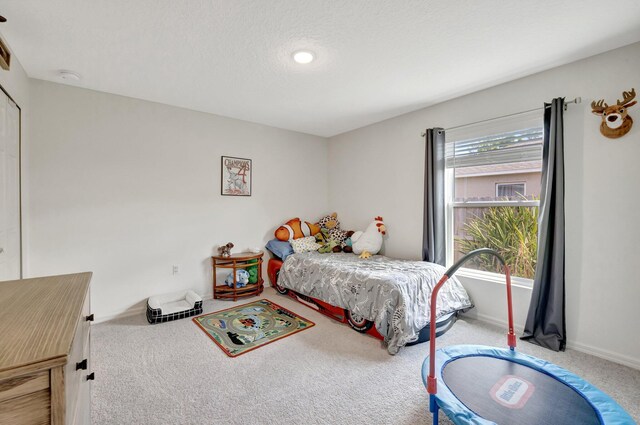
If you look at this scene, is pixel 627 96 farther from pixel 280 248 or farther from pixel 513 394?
pixel 280 248

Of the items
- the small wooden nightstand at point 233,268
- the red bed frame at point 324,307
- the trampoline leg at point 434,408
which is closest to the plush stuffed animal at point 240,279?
the small wooden nightstand at point 233,268

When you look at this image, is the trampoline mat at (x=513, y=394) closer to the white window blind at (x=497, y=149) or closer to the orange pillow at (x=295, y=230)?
the white window blind at (x=497, y=149)

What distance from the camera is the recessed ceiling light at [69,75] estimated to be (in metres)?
2.52

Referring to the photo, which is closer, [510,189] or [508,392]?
[508,392]

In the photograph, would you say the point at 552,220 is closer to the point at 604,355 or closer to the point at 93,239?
the point at 604,355

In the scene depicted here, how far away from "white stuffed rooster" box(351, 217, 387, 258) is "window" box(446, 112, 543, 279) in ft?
2.86

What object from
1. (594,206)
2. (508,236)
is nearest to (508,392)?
(594,206)

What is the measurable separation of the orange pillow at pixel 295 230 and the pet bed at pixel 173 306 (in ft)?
4.64

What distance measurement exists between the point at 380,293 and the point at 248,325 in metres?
1.41

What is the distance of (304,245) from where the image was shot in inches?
163

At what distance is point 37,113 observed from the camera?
8.73 ft

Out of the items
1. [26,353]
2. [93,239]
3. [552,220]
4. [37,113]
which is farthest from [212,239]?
[552,220]

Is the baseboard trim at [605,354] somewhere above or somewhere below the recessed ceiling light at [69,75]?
below

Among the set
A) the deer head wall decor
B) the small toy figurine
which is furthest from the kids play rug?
the deer head wall decor
